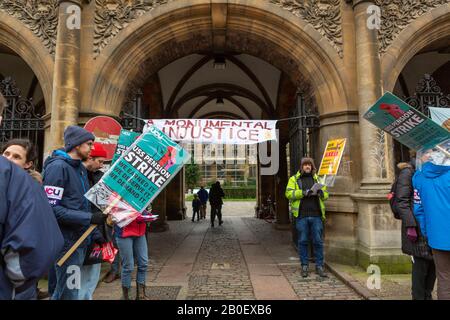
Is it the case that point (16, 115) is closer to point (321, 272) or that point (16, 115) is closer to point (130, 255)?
point (130, 255)

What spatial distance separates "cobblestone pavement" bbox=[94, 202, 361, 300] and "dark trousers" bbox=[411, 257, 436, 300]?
905 mm

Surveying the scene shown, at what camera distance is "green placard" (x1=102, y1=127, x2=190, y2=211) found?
9.49 feet

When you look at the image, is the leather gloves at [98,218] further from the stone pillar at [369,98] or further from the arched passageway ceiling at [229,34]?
the stone pillar at [369,98]

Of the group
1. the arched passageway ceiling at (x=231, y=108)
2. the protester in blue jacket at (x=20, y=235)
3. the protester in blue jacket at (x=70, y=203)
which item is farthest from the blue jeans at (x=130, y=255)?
the arched passageway ceiling at (x=231, y=108)

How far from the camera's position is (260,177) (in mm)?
15594

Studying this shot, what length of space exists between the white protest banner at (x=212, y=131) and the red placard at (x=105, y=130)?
781 mm

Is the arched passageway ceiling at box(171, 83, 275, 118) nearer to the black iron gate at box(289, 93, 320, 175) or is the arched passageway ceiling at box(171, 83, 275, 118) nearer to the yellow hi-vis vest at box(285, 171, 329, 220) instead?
the black iron gate at box(289, 93, 320, 175)

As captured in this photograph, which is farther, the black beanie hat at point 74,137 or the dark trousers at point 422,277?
the dark trousers at point 422,277

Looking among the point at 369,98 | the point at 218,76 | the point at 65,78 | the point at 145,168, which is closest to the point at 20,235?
the point at 145,168

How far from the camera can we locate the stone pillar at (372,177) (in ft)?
17.0

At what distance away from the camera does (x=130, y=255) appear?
3.67m

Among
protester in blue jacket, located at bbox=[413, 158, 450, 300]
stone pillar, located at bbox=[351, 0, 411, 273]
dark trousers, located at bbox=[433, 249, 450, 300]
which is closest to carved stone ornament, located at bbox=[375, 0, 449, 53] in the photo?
stone pillar, located at bbox=[351, 0, 411, 273]

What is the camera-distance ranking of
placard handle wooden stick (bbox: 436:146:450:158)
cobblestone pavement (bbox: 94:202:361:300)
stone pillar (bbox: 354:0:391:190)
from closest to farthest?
placard handle wooden stick (bbox: 436:146:450:158) < cobblestone pavement (bbox: 94:202:361:300) < stone pillar (bbox: 354:0:391:190)

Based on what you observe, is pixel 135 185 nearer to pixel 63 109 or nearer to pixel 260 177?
pixel 63 109
